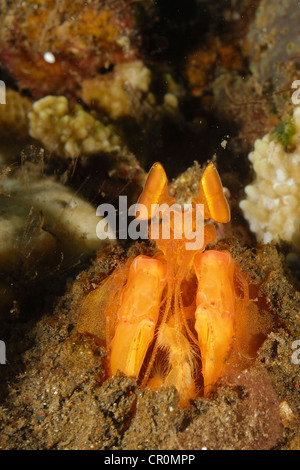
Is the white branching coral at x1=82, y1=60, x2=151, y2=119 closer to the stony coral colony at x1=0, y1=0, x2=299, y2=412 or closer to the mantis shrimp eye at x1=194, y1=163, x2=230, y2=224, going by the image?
the stony coral colony at x1=0, y1=0, x2=299, y2=412

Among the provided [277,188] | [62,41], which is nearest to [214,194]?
[277,188]

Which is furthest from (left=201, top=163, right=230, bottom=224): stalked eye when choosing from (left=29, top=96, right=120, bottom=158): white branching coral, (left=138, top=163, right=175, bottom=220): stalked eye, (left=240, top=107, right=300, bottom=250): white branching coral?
(left=29, top=96, right=120, bottom=158): white branching coral

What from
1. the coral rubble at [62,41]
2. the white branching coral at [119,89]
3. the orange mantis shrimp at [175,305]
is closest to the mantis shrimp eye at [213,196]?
the orange mantis shrimp at [175,305]

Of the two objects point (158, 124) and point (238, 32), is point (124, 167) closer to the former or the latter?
point (158, 124)

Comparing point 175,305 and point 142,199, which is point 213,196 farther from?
point 175,305

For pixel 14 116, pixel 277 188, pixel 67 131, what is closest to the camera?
pixel 277 188
